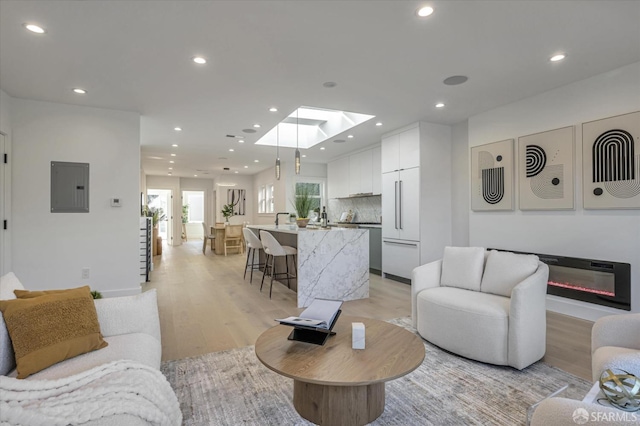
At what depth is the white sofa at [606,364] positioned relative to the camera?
1.05 meters

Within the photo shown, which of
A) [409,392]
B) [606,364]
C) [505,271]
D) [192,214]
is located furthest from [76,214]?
[192,214]

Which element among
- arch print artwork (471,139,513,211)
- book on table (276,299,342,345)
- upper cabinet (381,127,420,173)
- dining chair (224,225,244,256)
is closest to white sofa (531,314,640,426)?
book on table (276,299,342,345)


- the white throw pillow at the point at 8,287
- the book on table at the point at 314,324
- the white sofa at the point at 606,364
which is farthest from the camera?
the book on table at the point at 314,324

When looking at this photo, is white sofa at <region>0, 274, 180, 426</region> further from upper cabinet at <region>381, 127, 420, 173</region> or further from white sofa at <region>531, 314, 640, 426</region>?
upper cabinet at <region>381, 127, 420, 173</region>

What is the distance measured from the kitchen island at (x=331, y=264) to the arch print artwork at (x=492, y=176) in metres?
1.73

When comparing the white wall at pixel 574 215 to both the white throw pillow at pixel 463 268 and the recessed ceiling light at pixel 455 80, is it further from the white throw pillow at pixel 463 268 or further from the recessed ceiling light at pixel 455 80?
the white throw pillow at pixel 463 268

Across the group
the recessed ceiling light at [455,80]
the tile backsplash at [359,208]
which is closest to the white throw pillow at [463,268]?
the recessed ceiling light at [455,80]

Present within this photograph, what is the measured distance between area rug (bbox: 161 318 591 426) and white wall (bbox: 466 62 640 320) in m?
1.69

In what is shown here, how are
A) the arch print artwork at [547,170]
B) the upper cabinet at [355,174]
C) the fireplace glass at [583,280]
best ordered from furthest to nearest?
1. the upper cabinet at [355,174]
2. the arch print artwork at [547,170]
3. the fireplace glass at [583,280]

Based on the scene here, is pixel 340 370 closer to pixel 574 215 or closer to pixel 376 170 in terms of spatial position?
pixel 574 215

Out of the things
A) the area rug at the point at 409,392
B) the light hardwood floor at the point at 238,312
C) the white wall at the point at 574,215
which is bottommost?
the area rug at the point at 409,392

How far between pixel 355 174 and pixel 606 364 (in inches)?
239

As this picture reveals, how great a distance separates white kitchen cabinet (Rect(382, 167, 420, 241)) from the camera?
525cm

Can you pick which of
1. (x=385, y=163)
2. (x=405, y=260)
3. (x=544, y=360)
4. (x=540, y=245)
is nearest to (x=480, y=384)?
(x=544, y=360)
